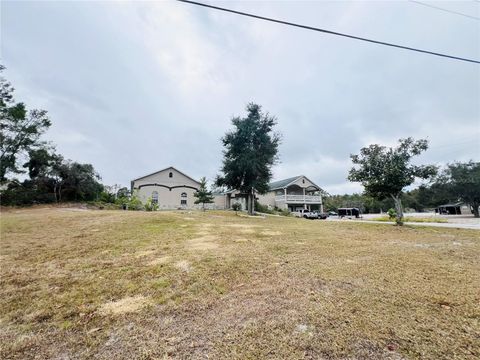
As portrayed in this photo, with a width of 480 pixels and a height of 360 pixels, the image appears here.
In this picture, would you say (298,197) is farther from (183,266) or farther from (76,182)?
(183,266)

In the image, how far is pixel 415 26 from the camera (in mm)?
6449

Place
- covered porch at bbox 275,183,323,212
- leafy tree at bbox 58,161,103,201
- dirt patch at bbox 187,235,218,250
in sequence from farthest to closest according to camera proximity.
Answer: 1. covered porch at bbox 275,183,323,212
2. leafy tree at bbox 58,161,103,201
3. dirt patch at bbox 187,235,218,250

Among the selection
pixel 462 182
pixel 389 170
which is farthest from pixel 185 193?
pixel 462 182

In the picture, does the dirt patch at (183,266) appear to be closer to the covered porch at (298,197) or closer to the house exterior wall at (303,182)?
the covered porch at (298,197)

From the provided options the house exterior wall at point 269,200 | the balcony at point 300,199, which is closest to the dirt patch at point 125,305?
the balcony at point 300,199

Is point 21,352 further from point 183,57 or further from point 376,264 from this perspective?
point 183,57

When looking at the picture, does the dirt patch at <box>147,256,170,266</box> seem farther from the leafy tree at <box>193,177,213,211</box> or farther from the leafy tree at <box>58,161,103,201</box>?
the leafy tree at <box>58,161,103,201</box>

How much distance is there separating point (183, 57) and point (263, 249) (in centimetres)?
1079

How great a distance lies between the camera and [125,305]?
3111 mm

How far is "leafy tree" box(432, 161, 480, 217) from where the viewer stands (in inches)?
1022

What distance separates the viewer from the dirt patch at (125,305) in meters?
2.95

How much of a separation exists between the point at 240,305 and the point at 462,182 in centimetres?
3500

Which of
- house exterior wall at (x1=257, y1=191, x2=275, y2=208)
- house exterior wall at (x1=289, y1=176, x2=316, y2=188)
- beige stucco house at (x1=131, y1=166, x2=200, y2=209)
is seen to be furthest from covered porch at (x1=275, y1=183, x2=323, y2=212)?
beige stucco house at (x1=131, y1=166, x2=200, y2=209)

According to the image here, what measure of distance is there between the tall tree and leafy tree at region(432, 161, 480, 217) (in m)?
23.3
